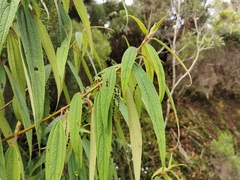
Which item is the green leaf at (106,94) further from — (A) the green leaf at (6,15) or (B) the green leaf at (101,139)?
(A) the green leaf at (6,15)

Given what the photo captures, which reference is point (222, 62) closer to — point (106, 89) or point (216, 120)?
point (216, 120)

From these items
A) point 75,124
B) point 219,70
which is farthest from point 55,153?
point 219,70

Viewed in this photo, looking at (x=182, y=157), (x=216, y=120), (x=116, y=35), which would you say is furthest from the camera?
(x=216, y=120)

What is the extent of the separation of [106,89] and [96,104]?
2cm

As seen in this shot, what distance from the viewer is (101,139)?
0.92ft

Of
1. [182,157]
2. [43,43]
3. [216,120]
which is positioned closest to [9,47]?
[43,43]

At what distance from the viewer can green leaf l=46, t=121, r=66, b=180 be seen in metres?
0.26

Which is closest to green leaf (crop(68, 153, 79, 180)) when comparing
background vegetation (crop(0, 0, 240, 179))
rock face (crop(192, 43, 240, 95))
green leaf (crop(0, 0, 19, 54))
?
background vegetation (crop(0, 0, 240, 179))

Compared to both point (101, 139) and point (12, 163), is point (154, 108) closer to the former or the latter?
point (101, 139)

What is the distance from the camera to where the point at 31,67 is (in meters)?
0.26

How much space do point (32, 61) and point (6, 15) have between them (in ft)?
0.18

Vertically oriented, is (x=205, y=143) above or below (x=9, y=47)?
below

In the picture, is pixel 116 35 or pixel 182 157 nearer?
pixel 182 157

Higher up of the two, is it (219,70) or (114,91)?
(114,91)
